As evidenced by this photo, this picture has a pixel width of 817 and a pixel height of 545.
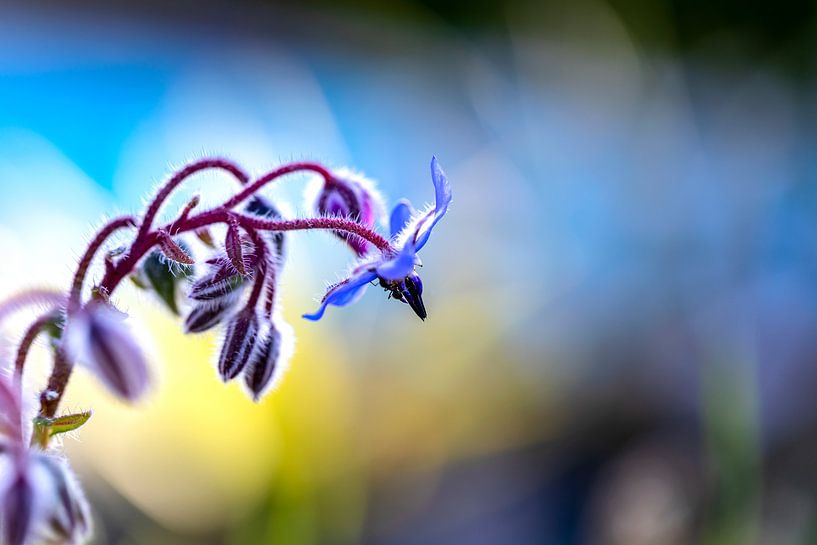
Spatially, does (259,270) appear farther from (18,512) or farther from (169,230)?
(18,512)

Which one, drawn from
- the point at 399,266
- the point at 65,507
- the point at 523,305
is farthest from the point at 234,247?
the point at 523,305

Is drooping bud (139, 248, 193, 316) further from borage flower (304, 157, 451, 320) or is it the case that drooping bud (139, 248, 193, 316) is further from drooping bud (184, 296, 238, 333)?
borage flower (304, 157, 451, 320)

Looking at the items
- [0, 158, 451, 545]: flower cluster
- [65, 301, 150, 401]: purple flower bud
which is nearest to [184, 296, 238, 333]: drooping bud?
[0, 158, 451, 545]: flower cluster

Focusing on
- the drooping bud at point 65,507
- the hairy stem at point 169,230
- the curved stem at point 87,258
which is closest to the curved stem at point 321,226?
the hairy stem at point 169,230

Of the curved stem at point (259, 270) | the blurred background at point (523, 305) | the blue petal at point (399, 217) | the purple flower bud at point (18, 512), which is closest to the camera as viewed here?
the purple flower bud at point (18, 512)

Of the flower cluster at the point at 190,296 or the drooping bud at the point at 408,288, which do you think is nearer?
the flower cluster at the point at 190,296

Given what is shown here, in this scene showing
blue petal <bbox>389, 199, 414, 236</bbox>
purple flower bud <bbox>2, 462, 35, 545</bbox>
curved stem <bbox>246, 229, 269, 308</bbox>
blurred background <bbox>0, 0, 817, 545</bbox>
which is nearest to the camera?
purple flower bud <bbox>2, 462, 35, 545</bbox>

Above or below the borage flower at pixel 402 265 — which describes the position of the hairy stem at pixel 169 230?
above

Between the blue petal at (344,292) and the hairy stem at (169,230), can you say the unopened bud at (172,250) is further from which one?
the blue petal at (344,292)
